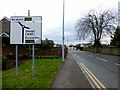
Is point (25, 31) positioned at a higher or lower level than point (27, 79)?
higher

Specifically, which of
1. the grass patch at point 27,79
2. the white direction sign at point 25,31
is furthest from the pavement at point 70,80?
the white direction sign at point 25,31

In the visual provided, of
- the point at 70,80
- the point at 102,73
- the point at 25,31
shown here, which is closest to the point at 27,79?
the point at 70,80

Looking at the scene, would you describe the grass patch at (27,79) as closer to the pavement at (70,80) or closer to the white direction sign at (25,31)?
the pavement at (70,80)

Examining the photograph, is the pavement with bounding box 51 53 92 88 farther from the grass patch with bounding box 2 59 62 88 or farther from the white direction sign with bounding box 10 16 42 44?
the white direction sign with bounding box 10 16 42 44

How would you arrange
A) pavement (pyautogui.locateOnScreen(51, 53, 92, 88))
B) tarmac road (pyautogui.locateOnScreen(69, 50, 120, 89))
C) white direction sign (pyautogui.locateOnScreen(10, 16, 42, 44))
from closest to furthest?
pavement (pyautogui.locateOnScreen(51, 53, 92, 88)) < tarmac road (pyautogui.locateOnScreen(69, 50, 120, 89)) < white direction sign (pyautogui.locateOnScreen(10, 16, 42, 44))

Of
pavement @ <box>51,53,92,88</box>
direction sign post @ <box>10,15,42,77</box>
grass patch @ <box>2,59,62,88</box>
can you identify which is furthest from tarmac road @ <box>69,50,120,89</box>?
direction sign post @ <box>10,15,42,77</box>

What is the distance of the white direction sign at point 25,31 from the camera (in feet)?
28.7

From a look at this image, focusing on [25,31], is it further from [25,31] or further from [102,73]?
[102,73]

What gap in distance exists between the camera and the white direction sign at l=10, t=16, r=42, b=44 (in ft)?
28.7

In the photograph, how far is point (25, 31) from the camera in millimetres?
8789

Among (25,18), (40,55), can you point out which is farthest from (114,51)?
(25,18)

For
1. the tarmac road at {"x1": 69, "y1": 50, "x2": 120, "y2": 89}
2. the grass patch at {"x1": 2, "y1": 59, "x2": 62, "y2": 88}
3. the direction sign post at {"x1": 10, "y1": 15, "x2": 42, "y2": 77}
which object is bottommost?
the tarmac road at {"x1": 69, "y1": 50, "x2": 120, "y2": 89}

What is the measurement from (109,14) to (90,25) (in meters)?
6.91

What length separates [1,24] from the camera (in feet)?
98.0
